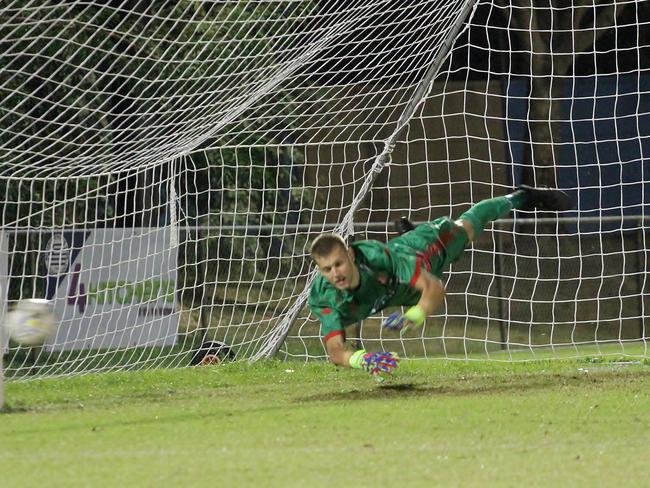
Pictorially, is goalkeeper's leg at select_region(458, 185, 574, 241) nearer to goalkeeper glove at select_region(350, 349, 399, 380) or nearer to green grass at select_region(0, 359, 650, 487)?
green grass at select_region(0, 359, 650, 487)

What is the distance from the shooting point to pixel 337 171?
19.7 m

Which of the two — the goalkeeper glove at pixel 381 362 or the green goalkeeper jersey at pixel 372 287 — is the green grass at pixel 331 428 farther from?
the green goalkeeper jersey at pixel 372 287

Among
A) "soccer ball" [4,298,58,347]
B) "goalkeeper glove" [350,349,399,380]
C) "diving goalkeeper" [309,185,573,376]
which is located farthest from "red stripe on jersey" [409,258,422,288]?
"soccer ball" [4,298,58,347]

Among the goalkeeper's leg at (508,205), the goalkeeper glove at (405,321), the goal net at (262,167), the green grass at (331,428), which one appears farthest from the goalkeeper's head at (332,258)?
the goal net at (262,167)

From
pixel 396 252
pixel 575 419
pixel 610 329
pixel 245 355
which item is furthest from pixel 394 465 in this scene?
pixel 610 329

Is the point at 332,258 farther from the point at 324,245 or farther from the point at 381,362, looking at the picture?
the point at 381,362

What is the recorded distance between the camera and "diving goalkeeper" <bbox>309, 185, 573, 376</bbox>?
9055mm

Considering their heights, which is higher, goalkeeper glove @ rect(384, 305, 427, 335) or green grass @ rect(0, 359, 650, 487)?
goalkeeper glove @ rect(384, 305, 427, 335)

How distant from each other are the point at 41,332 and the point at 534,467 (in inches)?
179

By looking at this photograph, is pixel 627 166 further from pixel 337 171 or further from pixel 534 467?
pixel 534 467

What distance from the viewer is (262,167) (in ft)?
45.3

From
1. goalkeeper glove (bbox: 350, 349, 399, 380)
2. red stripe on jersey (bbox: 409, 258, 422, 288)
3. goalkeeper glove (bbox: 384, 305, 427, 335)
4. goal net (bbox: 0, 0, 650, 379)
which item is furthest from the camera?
goal net (bbox: 0, 0, 650, 379)

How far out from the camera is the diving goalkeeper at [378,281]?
905 cm

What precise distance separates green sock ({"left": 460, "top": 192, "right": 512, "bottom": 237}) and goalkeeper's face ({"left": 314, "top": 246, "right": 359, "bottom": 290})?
181cm
